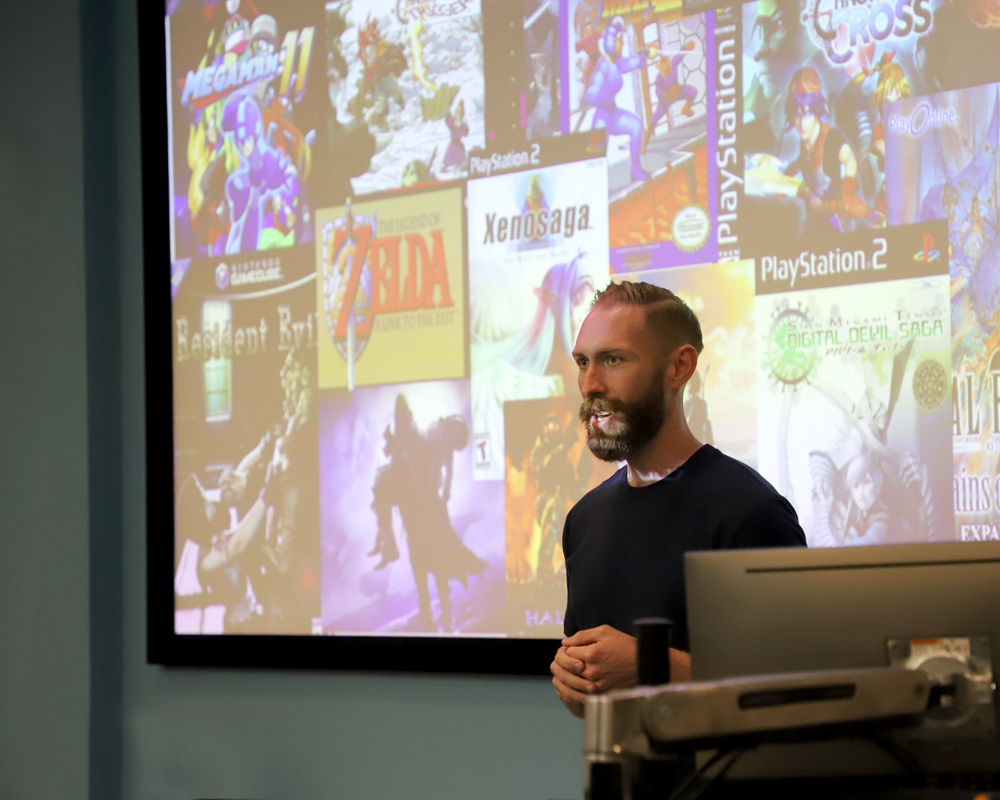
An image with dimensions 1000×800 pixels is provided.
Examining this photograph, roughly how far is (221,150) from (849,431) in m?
2.01

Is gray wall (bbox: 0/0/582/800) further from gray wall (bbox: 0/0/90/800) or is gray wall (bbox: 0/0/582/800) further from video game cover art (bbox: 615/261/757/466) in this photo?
video game cover art (bbox: 615/261/757/466)

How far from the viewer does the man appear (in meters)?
1.93

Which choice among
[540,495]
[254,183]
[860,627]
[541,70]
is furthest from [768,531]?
[254,183]

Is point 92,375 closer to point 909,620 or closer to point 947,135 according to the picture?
point 947,135

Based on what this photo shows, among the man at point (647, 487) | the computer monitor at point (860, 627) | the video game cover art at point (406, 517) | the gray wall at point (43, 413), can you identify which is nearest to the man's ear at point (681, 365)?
the man at point (647, 487)

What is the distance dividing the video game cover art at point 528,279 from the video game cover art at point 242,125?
61 centimetres

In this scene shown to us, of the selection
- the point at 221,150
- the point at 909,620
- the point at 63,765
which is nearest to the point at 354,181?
the point at 221,150

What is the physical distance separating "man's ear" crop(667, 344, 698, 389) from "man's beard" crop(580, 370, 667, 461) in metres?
0.03

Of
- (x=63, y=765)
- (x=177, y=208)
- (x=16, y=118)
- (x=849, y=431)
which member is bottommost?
(x=63, y=765)

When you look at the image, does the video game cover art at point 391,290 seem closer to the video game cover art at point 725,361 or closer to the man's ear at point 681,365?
the video game cover art at point 725,361

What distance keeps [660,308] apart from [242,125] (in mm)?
1789

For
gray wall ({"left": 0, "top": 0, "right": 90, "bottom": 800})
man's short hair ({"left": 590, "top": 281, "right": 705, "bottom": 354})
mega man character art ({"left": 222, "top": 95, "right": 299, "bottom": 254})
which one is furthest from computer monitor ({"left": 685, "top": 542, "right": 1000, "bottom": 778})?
gray wall ({"left": 0, "top": 0, "right": 90, "bottom": 800})

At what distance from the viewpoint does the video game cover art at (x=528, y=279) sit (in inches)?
112

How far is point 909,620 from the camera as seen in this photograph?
1231mm
